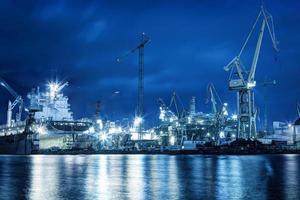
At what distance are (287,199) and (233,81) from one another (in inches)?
4974

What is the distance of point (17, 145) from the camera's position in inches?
6329

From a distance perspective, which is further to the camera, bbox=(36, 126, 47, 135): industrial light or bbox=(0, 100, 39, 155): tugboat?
bbox=(36, 126, 47, 135): industrial light

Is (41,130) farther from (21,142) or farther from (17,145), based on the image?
(17,145)

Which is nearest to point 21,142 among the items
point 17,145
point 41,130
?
point 17,145

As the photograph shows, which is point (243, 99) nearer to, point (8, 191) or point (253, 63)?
point (253, 63)

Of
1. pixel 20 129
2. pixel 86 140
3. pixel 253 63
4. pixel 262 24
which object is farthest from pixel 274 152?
pixel 20 129

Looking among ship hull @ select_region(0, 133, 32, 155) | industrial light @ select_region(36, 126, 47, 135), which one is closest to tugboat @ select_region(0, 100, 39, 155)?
ship hull @ select_region(0, 133, 32, 155)

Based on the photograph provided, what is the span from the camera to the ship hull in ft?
526

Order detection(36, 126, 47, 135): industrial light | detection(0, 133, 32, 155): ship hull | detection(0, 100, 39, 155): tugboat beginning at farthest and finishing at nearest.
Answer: detection(36, 126, 47, 135): industrial light < detection(0, 133, 32, 155): ship hull < detection(0, 100, 39, 155): tugboat

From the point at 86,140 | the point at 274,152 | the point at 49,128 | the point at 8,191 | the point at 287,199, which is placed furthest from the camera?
the point at 86,140

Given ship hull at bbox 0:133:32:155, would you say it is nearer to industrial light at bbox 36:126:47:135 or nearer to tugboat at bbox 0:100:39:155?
tugboat at bbox 0:100:39:155

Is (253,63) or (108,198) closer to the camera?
(108,198)

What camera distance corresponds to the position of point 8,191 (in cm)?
3456

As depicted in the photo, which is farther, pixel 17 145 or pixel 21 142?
pixel 21 142
